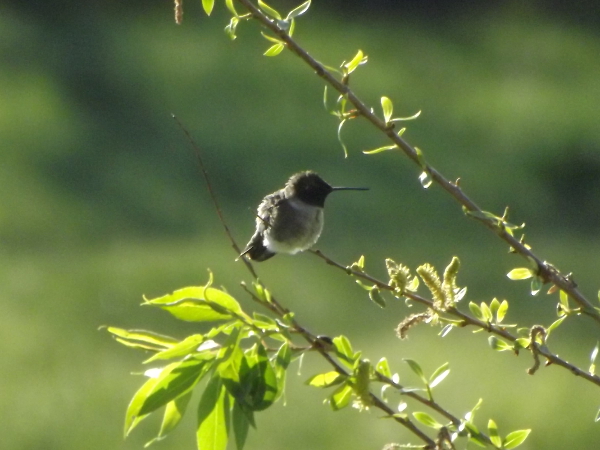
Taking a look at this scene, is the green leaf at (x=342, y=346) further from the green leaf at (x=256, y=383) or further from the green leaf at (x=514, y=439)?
the green leaf at (x=514, y=439)

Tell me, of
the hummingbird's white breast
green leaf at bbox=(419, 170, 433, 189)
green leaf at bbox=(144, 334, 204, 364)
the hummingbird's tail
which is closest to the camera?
green leaf at bbox=(144, 334, 204, 364)

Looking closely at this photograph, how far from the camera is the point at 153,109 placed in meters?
10.5

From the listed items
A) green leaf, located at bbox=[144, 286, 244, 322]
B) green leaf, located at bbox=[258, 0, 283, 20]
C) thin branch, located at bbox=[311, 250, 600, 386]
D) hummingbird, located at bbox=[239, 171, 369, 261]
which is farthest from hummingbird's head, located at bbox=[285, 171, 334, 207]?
green leaf, located at bbox=[144, 286, 244, 322]

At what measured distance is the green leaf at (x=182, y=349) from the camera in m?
1.41

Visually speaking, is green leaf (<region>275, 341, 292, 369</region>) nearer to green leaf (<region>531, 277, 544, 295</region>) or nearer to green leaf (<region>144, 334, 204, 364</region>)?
green leaf (<region>144, 334, 204, 364</region>)

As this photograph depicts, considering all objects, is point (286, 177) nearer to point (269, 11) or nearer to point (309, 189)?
point (309, 189)

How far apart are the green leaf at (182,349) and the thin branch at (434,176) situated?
1.51 feet

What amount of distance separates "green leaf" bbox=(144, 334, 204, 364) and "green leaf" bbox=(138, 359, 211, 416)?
17 mm

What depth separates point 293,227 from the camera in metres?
4.20

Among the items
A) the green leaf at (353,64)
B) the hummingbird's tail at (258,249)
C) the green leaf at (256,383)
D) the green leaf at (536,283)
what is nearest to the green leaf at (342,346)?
the green leaf at (256,383)

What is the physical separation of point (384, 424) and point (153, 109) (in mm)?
5441

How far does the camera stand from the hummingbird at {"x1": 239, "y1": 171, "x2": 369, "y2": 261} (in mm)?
4137

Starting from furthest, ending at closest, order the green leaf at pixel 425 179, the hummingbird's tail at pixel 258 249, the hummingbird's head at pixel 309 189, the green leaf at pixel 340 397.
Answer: the hummingbird's head at pixel 309 189
the hummingbird's tail at pixel 258 249
the green leaf at pixel 425 179
the green leaf at pixel 340 397

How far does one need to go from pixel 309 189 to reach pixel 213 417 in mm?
3077
